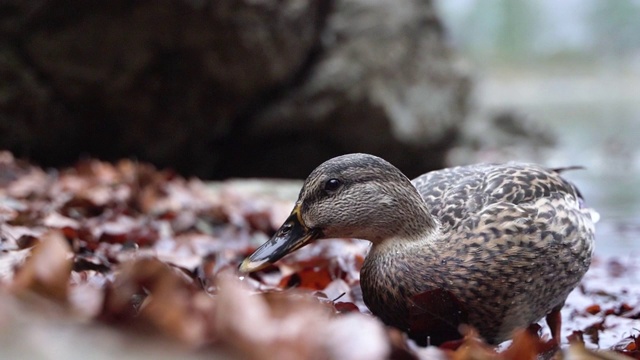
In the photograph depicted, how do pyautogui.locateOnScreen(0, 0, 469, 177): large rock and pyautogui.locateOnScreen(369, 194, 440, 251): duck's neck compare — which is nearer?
pyautogui.locateOnScreen(369, 194, 440, 251): duck's neck

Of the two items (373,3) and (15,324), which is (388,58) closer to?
(373,3)

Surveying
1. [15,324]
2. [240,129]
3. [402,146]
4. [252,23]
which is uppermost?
[252,23]

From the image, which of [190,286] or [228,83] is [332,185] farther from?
[228,83]

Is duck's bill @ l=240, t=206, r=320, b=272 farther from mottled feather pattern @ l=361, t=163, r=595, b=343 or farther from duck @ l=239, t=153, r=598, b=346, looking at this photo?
mottled feather pattern @ l=361, t=163, r=595, b=343

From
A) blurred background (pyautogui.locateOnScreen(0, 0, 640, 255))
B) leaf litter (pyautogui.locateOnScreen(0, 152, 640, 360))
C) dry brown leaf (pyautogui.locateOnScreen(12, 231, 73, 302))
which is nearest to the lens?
leaf litter (pyautogui.locateOnScreen(0, 152, 640, 360))

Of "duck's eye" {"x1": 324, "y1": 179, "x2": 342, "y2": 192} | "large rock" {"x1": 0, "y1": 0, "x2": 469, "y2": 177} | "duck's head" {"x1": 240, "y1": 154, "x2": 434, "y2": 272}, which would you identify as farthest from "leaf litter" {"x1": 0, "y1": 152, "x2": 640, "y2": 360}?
"large rock" {"x1": 0, "y1": 0, "x2": 469, "y2": 177}

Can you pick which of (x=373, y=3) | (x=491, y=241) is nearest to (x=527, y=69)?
(x=373, y=3)

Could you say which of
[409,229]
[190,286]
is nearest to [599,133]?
[409,229]
